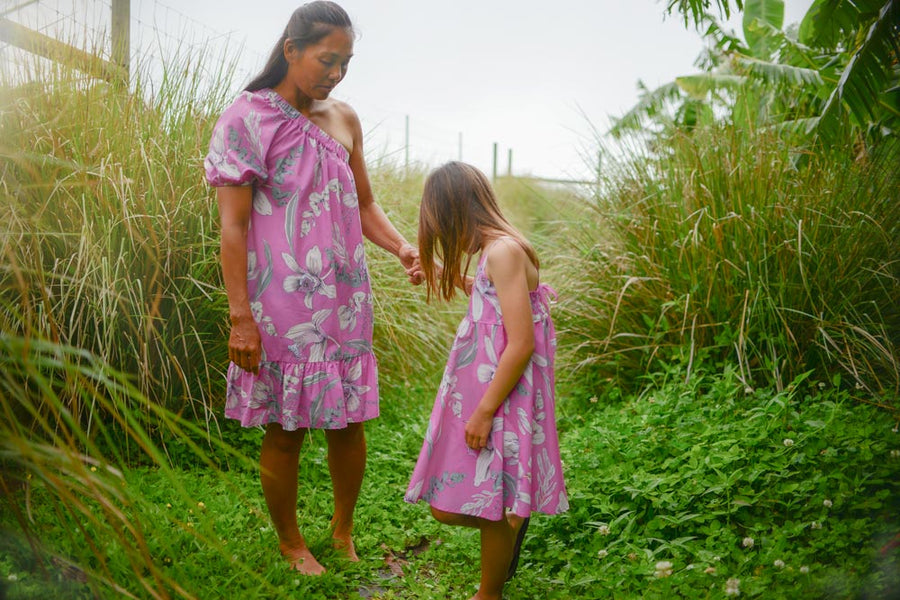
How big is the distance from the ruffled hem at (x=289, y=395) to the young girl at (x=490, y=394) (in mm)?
359

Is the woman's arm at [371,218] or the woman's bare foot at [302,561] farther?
the woman's arm at [371,218]

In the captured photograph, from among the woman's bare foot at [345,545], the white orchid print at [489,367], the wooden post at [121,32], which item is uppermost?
the wooden post at [121,32]

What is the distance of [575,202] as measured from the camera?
5.44 meters

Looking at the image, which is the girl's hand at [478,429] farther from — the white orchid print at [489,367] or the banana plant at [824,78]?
the banana plant at [824,78]

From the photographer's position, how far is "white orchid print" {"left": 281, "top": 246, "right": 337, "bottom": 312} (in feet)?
8.06

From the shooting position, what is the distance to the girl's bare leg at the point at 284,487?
2.57 metres

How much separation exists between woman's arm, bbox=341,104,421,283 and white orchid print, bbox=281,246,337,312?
0.45 metres

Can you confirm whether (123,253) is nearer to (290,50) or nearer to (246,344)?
(246,344)

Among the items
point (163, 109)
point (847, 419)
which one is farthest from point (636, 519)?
point (163, 109)

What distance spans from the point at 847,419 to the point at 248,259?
2.52 metres

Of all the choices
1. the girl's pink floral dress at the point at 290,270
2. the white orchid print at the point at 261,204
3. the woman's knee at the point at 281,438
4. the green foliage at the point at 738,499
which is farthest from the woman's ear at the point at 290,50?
the green foliage at the point at 738,499

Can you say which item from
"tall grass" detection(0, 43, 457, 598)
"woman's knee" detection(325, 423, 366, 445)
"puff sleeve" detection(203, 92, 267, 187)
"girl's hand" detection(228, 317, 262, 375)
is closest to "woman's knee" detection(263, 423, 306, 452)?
"woman's knee" detection(325, 423, 366, 445)

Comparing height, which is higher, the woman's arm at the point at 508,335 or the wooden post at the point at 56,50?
the wooden post at the point at 56,50

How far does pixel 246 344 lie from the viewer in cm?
239
